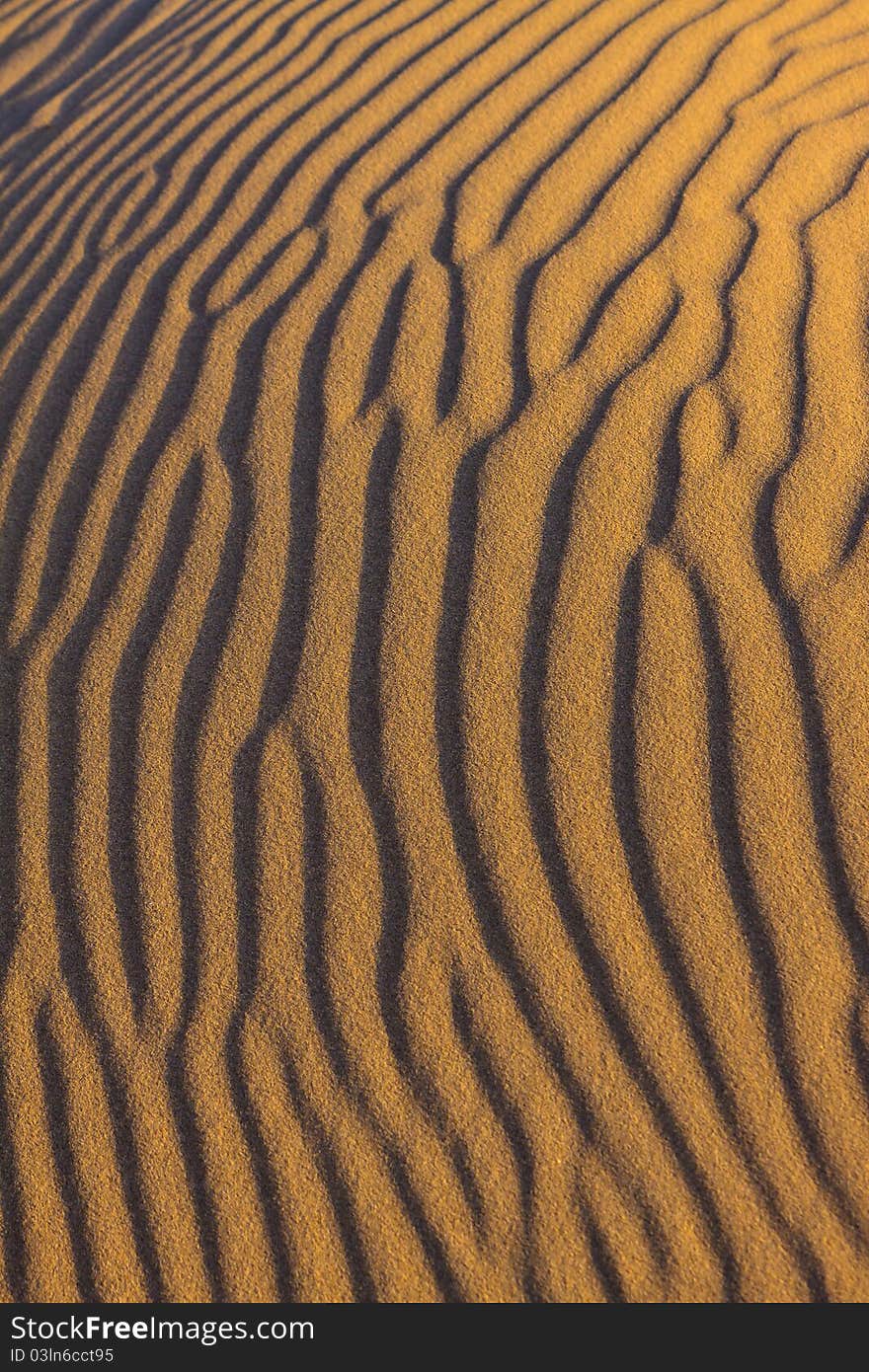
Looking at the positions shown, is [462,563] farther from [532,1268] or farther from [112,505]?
[532,1268]

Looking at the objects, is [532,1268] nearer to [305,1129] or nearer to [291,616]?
[305,1129]

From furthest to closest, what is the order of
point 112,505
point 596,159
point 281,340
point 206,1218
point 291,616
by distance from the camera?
point 596,159 → point 281,340 → point 112,505 → point 291,616 → point 206,1218

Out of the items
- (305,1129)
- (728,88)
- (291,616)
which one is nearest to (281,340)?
(291,616)

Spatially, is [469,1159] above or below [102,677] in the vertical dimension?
below

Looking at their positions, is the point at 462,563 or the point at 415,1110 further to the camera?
the point at 462,563

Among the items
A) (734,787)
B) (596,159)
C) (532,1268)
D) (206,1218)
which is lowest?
(532,1268)

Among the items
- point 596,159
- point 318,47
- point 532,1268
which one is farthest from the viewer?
point 318,47
